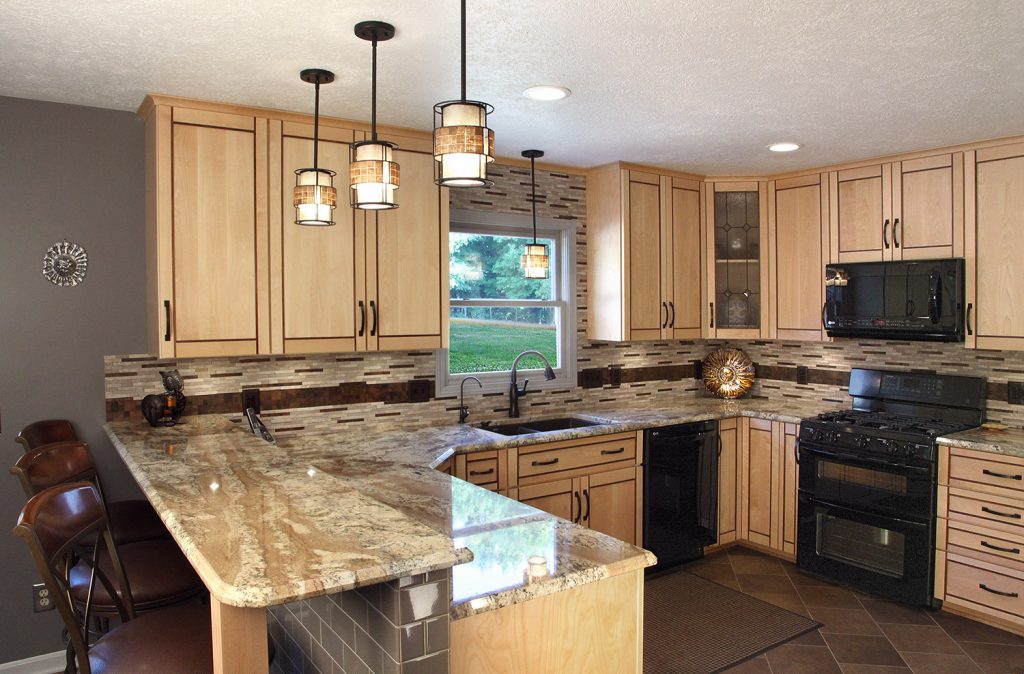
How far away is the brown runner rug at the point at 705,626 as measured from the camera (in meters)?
3.18

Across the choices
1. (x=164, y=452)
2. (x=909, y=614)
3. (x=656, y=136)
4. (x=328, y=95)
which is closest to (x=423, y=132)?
(x=328, y=95)

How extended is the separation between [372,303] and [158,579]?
157cm

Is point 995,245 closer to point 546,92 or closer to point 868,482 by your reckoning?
point 868,482

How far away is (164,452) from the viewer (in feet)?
8.30

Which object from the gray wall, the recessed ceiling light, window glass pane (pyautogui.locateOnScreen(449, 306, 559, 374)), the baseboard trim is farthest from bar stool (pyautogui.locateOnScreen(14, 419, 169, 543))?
the recessed ceiling light

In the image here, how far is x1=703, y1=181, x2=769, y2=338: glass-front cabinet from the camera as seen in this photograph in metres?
4.71

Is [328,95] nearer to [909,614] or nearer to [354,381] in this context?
[354,381]

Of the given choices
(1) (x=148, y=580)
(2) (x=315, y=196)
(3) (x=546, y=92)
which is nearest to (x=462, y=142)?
(2) (x=315, y=196)

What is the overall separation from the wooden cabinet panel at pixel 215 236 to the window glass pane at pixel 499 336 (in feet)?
4.35

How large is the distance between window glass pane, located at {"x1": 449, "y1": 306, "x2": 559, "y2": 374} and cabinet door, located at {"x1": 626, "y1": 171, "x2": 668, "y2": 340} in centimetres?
53

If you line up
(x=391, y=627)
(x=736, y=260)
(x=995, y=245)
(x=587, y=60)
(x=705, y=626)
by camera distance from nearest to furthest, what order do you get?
1. (x=391, y=627)
2. (x=587, y=60)
3. (x=705, y=626)
4. (x=995, y=245)
5. (x=736, y=260)

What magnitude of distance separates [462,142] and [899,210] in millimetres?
3312

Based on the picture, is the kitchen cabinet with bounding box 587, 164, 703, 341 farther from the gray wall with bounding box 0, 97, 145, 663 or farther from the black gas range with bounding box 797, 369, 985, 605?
the gray wall with bounding box 0, 97, 145, 663

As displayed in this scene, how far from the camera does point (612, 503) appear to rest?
3.98 m
